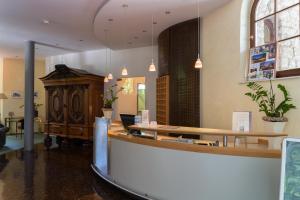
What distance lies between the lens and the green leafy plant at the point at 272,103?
3.54 m

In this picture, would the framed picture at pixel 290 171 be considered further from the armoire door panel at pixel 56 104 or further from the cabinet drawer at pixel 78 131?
the armoire door panel at pixel 56 104

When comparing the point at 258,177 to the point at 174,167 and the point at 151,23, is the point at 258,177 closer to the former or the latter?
the point at 174,167

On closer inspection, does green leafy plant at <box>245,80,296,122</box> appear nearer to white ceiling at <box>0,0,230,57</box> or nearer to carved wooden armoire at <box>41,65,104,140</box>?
white ceiling at <box>0,0,230,57</box>

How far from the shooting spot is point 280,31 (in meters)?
3.97

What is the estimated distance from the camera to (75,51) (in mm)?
9547

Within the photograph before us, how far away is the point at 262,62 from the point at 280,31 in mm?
543

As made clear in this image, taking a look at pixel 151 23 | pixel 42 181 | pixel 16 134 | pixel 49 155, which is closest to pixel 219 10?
pixel 151 23

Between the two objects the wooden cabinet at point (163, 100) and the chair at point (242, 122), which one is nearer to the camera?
the chair at point (242, 122)

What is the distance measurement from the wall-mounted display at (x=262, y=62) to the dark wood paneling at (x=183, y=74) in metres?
1.35

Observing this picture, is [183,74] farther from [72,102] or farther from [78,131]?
[72,102]

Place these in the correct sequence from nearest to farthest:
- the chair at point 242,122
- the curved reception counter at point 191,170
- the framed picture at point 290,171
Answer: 1. the framed picture at point 290,171
2. the curved reception counter at point 191,170
3. the chair at point 242,122

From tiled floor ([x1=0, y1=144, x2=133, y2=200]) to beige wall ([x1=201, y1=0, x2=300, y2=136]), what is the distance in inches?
96.8

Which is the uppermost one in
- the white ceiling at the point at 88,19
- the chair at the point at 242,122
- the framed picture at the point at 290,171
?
the white ceiling at the point at 88,19

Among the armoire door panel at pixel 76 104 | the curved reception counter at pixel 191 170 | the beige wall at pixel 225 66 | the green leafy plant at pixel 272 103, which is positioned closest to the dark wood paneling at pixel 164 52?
the beige wall at pixel 225 66
